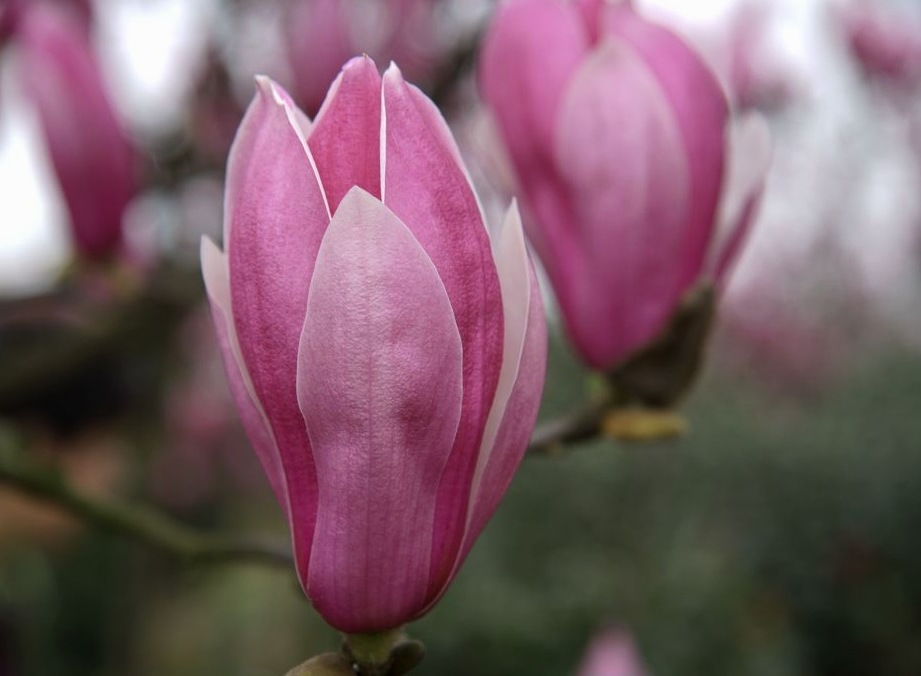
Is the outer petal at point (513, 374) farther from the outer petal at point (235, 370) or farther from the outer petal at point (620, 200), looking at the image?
the outer petal at point (620, 200)

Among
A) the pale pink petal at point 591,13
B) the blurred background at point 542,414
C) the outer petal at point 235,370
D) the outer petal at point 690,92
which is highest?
the pale pink petal at point 591,13

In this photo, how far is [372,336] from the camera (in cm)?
31

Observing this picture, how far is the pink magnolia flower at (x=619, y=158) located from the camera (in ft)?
1.70

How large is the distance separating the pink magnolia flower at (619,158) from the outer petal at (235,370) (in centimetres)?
24

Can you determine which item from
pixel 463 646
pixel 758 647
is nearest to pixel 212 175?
pixel 463 646

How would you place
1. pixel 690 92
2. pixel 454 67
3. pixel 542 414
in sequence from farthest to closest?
pixel 542 414 → pixel 454 67 → pixel 690 92

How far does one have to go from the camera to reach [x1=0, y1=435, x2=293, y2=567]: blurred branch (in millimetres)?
→ 592

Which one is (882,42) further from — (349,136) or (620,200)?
(349,136)

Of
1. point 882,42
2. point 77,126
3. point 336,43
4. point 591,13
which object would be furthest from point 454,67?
point 882,42

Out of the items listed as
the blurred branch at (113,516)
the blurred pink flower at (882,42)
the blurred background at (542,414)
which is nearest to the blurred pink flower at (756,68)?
the blurred background at (542,414)

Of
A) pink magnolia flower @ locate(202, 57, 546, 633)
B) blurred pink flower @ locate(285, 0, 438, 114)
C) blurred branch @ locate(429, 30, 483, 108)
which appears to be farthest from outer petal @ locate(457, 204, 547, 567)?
blurred branch @ locate(429, 30, 483, 108)

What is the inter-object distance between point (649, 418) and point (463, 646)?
5.36 feet

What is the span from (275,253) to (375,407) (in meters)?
0.05

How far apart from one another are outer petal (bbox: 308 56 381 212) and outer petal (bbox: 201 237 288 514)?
51mm
